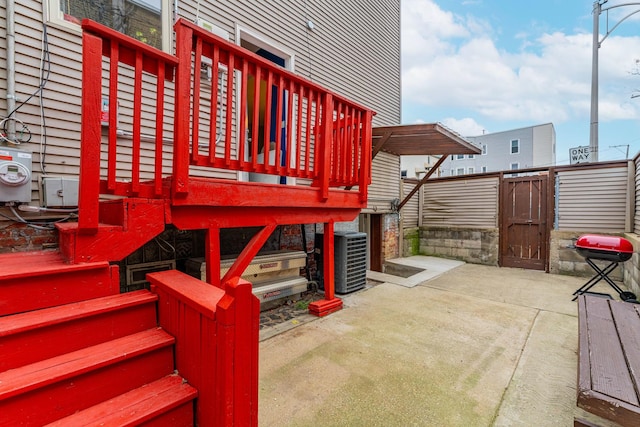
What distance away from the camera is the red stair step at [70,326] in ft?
3.67

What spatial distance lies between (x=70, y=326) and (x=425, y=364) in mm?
2362

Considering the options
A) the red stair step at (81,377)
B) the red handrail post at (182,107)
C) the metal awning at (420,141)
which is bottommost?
the red stair step at (81,377)

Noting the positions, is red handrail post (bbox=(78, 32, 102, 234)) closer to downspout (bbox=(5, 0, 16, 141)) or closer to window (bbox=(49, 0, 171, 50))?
downspout (bbox=(5, 0, 16, 141))

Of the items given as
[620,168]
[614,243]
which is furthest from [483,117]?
[614,243]

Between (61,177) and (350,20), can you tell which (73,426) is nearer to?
(61,177)

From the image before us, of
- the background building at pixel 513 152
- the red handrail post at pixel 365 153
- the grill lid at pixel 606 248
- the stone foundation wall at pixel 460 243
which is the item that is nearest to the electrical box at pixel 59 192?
the red handrail post at pixel 365 153

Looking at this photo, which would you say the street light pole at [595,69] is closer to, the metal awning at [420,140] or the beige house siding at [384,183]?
the metal awning at [420,140]

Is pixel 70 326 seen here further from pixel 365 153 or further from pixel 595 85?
pixel 595 85

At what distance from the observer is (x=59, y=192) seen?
263cm

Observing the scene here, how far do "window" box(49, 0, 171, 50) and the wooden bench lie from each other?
4.56m

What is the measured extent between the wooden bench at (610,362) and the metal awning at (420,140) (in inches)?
120

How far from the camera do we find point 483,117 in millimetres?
29422

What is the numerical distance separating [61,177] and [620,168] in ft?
26.7

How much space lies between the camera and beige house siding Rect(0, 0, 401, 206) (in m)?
2.57
